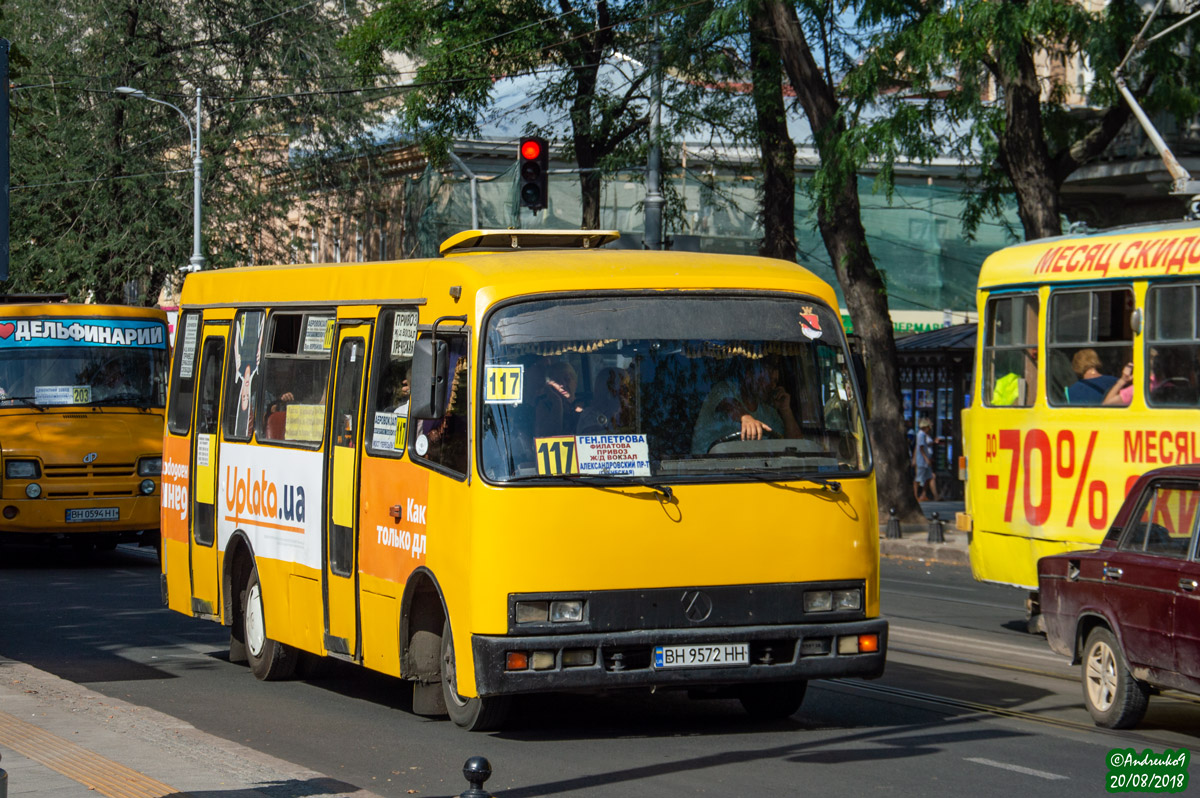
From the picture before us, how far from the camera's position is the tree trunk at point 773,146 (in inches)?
1017

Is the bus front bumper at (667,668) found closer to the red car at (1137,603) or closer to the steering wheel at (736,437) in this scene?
the steering wheel at (736,437)

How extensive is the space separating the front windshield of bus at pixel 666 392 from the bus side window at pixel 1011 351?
215 inches

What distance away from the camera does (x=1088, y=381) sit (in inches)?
531

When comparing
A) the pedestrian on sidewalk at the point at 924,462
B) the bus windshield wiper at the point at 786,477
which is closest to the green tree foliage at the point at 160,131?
the pedestrian on sidewalk at the point at 924,462

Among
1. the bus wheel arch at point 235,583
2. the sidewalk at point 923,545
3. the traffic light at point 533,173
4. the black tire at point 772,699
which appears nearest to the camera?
the black tire at point 772,699

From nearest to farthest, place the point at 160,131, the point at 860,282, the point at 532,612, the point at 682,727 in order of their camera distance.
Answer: the point at 532,612 → the point at 682,727 → the point at 860,282 → the point at 160,131

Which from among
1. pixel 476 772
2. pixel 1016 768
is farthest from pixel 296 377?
pixel 476 772

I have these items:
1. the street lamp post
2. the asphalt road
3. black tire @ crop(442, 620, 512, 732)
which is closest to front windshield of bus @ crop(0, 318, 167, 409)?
the asphalt road

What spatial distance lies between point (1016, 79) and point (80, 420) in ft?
39.0

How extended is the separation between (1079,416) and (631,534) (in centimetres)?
623

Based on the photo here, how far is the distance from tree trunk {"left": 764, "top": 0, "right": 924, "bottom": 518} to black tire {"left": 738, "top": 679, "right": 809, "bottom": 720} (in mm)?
15439

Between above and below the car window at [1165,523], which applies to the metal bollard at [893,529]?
below

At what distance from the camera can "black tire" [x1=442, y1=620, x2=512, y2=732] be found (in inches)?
347

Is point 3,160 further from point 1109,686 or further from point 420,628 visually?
point 1109,686
